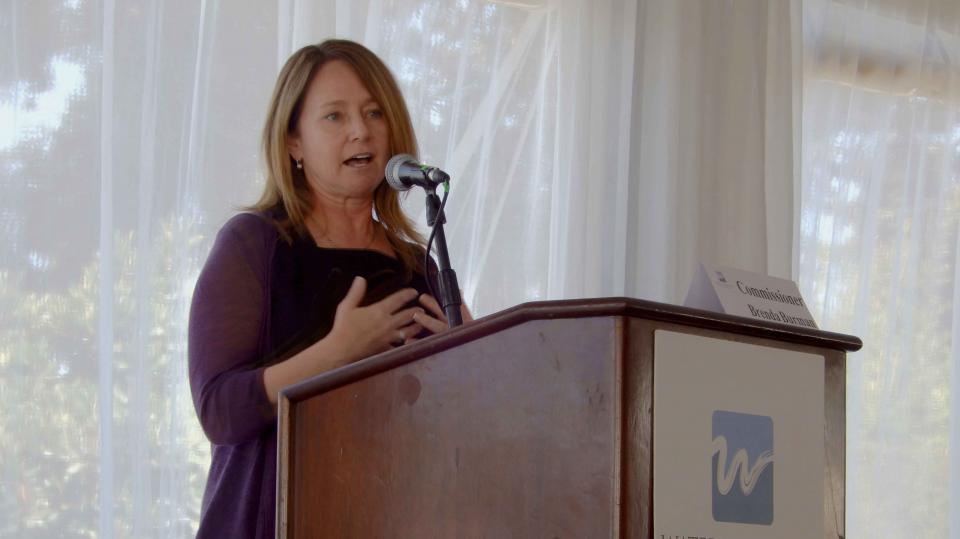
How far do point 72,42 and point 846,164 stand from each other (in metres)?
2.46

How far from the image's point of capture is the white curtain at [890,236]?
12.8ft

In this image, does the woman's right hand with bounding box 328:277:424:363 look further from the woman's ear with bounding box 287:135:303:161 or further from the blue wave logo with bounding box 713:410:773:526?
the blue wave logo with bounding box 713:410:773:526

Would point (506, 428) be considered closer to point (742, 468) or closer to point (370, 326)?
point (742, 468)

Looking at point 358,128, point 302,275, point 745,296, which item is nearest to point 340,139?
point 358,128

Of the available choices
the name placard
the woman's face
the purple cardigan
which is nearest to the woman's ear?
the woman's face

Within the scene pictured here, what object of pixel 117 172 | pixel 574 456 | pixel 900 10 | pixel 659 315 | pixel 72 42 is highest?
pixel 900 10

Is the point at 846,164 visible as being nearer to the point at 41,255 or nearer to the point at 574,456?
the point at 41,255

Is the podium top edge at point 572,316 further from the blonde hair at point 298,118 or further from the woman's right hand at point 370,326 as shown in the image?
the blonde hair at point 298,118

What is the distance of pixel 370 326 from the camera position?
190 cm

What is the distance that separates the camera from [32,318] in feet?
7.99

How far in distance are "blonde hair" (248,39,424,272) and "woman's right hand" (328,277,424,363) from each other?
0.59 feet

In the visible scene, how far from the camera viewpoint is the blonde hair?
2.12 m

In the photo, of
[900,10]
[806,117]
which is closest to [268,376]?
[806,117]

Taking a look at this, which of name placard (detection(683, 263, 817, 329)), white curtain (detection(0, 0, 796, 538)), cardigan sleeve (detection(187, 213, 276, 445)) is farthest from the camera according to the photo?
white curtain (detection(0, 0, 796, 538))
